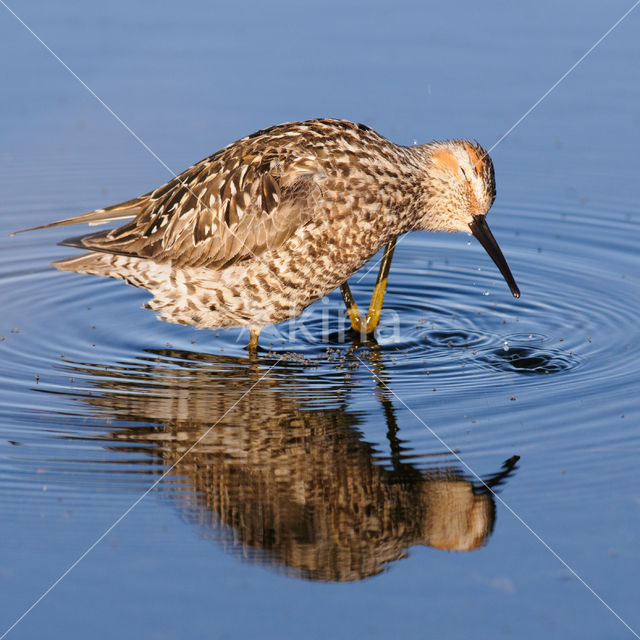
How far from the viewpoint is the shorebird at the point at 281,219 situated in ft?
27.4

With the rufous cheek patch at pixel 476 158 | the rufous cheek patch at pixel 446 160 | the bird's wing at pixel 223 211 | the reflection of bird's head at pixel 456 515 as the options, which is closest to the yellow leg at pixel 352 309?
the bird's wing at pixel 223 211

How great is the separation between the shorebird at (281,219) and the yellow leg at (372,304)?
19 millimetres

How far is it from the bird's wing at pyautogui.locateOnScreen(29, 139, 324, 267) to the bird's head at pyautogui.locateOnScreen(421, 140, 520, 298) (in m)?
1.17

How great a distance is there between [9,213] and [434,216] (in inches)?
191

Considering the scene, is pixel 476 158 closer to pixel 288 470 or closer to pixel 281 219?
pixel 281 219

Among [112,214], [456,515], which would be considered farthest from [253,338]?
[456,515]

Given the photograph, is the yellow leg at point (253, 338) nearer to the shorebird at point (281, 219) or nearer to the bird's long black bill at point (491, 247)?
the shorebird at point (281, 219)

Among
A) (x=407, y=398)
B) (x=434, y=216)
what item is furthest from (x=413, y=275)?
(x=407, y=398)

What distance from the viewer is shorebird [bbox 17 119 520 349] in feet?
27.4

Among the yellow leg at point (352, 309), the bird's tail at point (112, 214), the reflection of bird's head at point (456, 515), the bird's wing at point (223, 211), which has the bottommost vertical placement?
the reflection of bird's head at point (456, 515)

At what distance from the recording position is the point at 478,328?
9.12 m

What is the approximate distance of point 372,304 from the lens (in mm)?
9320

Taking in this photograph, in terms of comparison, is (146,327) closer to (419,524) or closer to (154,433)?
(154,433)

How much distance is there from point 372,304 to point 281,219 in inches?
56.1
